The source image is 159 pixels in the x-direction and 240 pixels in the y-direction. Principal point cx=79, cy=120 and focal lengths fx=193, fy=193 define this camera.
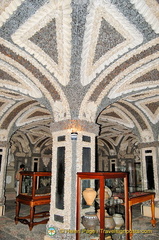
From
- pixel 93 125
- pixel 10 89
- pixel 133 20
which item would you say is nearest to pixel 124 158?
pixel 93 125

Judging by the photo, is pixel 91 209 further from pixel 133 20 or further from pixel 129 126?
pixel 129 126

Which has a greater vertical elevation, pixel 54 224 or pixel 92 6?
pixel 92 6

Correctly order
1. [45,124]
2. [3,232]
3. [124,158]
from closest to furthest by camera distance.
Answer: [3,232] < [45,124] < [124,158]

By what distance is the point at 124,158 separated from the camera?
46.9ft

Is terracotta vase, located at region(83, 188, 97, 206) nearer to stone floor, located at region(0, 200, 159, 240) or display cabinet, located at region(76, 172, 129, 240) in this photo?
display cabinet, located at region(76, 172, 129, 240)

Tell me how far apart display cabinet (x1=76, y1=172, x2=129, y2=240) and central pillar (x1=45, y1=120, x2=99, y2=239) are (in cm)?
42

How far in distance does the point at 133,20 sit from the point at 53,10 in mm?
1503

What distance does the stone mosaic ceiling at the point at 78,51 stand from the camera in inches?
137

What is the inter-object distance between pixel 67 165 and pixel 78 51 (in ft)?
9.03

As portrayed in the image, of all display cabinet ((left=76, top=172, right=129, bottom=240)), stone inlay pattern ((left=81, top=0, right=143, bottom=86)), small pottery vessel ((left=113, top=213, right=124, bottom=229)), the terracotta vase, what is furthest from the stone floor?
stone inlay pattern ((left=81, top=0, right=143, bottom=86))

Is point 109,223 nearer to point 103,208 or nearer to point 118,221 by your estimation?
point 118,221

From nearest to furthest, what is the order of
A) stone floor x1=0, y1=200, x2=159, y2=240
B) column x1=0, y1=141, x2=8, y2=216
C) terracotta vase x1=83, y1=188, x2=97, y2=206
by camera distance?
terracotta vase x1=83, y1=188, x2=97, y2=206 → stone floor x1=0, y1=200, x2=159, y2=240 → column x1=0, y1=141, x2=8, y2=216

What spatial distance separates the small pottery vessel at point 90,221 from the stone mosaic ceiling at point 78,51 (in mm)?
A: 2397

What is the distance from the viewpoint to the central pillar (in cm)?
461
